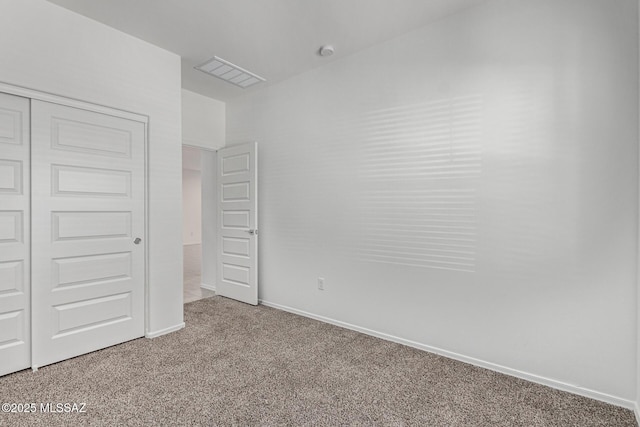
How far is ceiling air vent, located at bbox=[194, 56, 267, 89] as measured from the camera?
3.29m

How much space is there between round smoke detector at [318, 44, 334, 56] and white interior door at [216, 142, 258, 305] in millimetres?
1351

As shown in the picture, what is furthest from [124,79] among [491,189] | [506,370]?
[506,370]

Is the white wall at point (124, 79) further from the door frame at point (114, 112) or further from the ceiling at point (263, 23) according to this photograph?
the ceiling at point (263, 23)

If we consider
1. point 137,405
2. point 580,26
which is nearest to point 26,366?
point 137,405

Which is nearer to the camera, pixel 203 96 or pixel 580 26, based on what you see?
pixel 580 26

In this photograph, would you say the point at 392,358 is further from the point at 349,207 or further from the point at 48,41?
the point at 48,41

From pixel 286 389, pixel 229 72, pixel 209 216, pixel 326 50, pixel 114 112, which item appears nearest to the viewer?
pixel 286 389

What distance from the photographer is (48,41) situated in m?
2.37

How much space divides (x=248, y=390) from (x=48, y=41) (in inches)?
115

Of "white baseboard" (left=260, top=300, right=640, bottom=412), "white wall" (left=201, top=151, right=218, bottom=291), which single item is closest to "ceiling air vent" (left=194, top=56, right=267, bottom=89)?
"white wall" (left=201, top=151, right=218, bottom=291)

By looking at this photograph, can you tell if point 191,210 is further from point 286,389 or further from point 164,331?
point 286,389

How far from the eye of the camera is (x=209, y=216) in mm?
4707

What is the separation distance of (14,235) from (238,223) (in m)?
2.17

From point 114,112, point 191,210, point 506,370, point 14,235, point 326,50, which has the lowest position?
point 506,370
